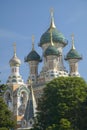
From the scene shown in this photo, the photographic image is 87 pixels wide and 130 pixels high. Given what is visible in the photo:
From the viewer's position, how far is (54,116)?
135 feet

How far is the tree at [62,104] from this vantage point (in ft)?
129

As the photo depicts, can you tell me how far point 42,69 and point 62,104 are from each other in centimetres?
3390

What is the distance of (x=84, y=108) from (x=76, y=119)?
139 cm

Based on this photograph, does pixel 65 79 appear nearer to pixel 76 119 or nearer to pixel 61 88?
pixel 61 88

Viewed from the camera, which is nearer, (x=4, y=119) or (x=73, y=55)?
(x=4, y=119)

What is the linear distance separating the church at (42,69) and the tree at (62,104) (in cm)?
2224

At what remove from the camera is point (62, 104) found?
41375mm

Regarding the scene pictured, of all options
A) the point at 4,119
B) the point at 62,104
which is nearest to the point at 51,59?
the point at 62,104

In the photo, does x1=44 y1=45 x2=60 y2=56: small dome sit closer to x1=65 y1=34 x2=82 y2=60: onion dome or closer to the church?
the church

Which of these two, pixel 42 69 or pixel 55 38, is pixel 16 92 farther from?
pixel 55 38

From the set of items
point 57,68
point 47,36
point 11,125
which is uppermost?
point 47,36

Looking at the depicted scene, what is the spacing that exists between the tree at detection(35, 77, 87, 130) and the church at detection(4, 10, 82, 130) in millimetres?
22239

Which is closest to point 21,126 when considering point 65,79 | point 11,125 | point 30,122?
point 30,122

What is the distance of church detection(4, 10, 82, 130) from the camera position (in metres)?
69.2
